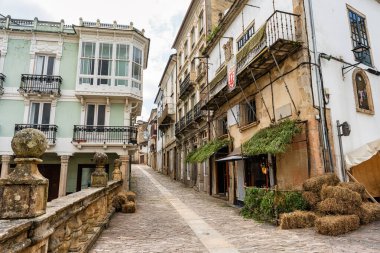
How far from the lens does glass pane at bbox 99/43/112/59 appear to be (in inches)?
692

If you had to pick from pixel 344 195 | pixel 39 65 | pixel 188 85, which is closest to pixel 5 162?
pixel 39 65

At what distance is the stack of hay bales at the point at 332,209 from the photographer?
21.9 ft

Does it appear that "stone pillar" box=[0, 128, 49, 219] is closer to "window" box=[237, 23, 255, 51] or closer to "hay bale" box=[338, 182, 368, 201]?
"hay bale" box=[338, 182, 368, 201]

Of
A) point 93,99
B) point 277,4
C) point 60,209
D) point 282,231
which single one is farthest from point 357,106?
point 93,99

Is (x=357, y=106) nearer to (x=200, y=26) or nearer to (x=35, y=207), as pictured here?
(x=35, y=207)

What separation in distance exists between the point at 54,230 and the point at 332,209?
687 centimetres

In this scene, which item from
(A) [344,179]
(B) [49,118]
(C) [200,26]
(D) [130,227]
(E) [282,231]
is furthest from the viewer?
(C) [200,26]

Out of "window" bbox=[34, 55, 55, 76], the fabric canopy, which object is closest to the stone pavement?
the fabric canopy

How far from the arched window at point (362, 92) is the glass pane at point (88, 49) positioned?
15.3 meters

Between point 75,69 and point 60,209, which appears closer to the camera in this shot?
point 60,209

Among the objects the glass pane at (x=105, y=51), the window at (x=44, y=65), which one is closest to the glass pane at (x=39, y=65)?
the window at (x=44, y=65)

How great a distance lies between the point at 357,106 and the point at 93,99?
15137 millimetres

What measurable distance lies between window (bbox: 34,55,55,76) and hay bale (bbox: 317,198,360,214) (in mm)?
17929

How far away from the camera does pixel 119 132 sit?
56.4ft
